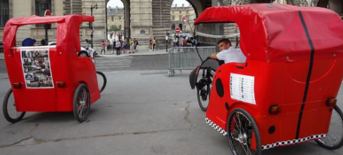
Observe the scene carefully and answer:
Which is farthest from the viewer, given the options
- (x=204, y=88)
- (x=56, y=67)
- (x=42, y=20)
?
(x=204, y=88)

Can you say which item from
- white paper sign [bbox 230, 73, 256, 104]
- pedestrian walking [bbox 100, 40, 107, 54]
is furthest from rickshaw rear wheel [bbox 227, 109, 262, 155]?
pedestrian walking [bbox 100, 40, 107, 54]

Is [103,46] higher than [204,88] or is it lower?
lower

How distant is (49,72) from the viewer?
8000 mm

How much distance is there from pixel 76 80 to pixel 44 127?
0.95 m

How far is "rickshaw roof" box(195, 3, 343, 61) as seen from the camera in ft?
16.3

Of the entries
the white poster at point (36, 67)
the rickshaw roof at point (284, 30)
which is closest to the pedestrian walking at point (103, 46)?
the white poster at point (36, 67)

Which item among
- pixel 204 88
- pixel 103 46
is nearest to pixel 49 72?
pixel 204 88

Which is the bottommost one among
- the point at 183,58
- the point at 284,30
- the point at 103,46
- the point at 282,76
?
the point at 103,46

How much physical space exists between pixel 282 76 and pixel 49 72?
4.38 metres

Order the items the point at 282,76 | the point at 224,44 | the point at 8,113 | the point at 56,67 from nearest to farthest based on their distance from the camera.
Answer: the point at 282,76, the point at 224,44, the point at 56,67, the point at 8,113

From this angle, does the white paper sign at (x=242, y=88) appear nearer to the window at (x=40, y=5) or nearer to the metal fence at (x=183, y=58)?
the metal fence at (x=183, y=58)

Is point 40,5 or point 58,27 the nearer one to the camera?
A: point 58,27

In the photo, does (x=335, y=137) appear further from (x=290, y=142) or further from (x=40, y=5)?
(x=40, y=5)

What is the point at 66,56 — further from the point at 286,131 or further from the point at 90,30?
the point at 90,30
